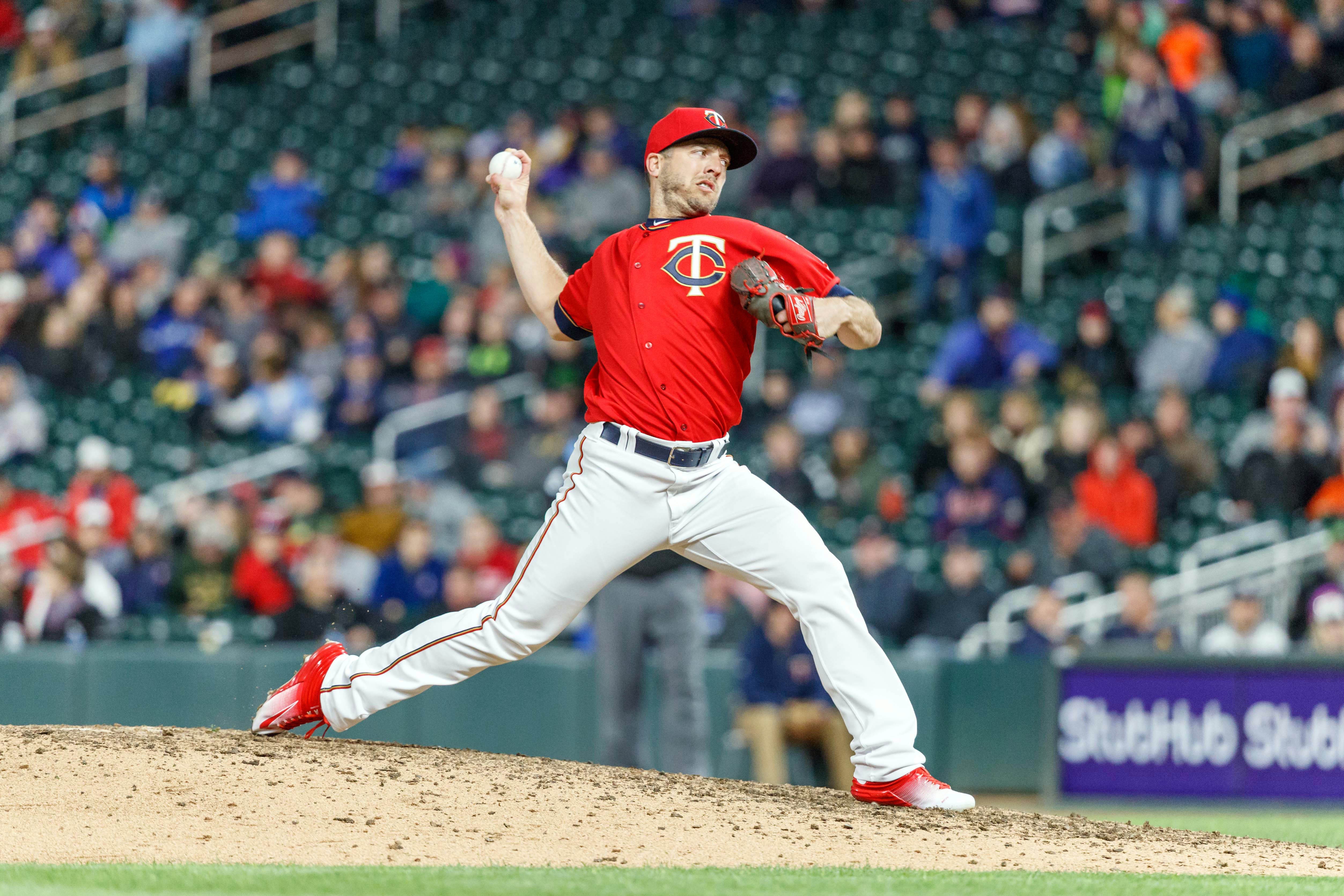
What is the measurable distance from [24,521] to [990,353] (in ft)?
20.9

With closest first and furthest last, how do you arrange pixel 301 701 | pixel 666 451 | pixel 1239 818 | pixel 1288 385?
pixel 666 451 → pixel 301 701 → pixel 1239 818 → pixel 1288 385

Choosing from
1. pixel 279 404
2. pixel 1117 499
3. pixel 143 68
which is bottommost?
pixel 1117 499

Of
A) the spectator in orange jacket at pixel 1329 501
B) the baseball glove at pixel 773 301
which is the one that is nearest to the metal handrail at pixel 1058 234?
the spectator in orange jacket at pixel 1329 501

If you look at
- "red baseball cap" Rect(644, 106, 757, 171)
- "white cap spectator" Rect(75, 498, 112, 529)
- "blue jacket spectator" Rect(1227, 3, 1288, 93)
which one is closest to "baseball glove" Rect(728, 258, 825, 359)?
"red baseball cap" Rect(644, 106, 757, 171)

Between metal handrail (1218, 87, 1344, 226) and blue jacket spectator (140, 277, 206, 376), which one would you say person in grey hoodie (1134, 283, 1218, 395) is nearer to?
metal handrail (1218, 87, 1344, 226)

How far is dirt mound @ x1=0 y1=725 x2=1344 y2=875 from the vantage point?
4938mm

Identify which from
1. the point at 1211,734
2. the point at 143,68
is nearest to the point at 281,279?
the point at 143,68

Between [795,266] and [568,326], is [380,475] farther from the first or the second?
[795,266]

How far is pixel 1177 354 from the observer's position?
12.4m

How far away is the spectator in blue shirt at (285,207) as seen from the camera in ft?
50.3

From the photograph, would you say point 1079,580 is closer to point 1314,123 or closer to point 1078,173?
point 1078,173

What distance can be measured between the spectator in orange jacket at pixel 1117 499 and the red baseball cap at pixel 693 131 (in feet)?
21.2

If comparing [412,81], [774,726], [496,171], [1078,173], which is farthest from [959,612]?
[412,81]

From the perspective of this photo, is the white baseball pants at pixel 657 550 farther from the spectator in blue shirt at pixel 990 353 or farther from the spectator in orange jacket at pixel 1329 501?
the spectator in blue shirt at pixel 990 353
